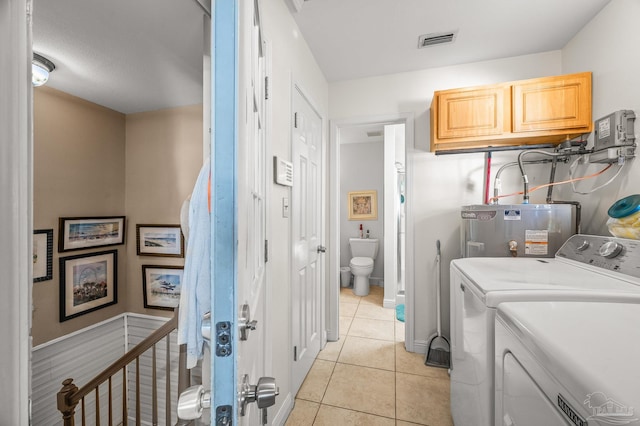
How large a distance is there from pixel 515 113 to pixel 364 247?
2.95 m

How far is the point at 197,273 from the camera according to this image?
69 centimetres

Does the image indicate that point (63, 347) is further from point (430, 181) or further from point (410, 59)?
point (410, 59)

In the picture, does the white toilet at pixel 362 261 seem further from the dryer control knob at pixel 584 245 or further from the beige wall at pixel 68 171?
the beige wall at pixel 68 171

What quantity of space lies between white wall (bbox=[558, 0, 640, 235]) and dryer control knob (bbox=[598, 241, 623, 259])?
0.52 meters

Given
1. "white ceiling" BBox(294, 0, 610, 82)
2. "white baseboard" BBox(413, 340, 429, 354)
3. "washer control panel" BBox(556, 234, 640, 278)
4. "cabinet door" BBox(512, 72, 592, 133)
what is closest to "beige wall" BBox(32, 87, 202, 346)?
"white ceiling" BBox(294, 0, 610, 82)

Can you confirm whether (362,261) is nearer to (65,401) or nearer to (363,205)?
(363,205)

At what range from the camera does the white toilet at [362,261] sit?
3936 millimetres

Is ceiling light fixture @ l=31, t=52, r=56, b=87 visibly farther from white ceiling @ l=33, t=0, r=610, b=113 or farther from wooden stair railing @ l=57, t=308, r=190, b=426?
wooden stair railing @ l=57, t=308, r=190, b=426

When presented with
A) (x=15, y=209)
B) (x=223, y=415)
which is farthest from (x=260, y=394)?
(x=15, y=209)

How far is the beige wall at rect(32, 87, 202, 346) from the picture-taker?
851 millimetres

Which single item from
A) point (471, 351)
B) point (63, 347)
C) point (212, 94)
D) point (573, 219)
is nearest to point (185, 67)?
point (212, 94)

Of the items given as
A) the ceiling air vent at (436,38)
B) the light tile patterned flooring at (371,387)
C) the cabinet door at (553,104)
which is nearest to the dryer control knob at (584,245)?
the cabinet door at (553,104)

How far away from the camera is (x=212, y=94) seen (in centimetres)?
43

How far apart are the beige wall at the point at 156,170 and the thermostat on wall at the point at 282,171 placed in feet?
1.30
